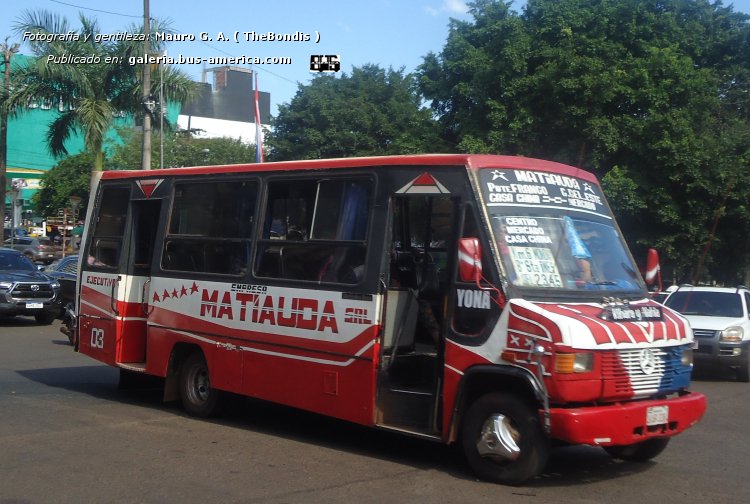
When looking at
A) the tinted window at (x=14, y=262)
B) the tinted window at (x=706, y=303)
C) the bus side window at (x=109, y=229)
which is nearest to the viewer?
the bus side window at (x=109, y=229)

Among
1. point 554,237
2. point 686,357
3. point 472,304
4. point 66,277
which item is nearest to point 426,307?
point 472,304

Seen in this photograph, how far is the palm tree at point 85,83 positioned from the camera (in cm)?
2534

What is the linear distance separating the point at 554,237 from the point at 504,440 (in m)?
1.80

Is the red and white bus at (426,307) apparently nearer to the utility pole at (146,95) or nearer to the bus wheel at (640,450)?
the bus wheel at (640,450)

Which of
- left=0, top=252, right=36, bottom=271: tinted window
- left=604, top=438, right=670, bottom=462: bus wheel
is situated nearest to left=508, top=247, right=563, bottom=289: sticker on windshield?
left=604, top=438, right=670, bottom=462: bus wheel

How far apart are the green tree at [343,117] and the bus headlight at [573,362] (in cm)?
2641

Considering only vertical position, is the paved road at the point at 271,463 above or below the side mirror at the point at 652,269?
below

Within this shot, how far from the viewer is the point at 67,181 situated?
51.8 meters

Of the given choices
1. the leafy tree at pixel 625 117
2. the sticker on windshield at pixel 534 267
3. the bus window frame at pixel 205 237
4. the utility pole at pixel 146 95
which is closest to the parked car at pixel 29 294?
the utility pole at pixel 146 95

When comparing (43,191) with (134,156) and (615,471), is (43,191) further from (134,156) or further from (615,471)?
(615,471)

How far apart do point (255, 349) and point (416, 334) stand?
1.88 metres

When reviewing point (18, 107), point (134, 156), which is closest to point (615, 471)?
point (18, 107)

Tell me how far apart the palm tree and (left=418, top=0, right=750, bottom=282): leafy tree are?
382 inches

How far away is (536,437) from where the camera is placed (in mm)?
6816
